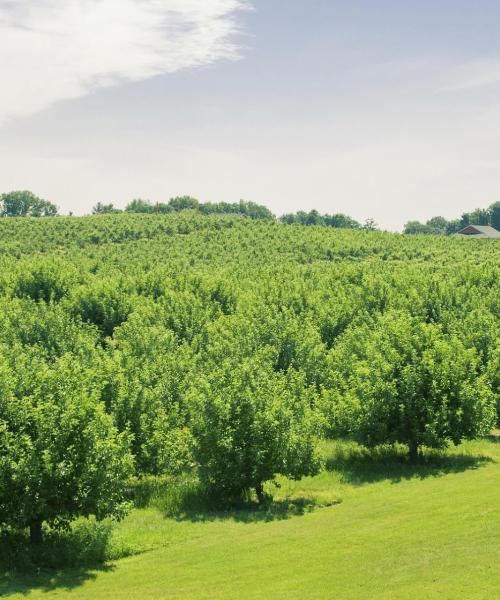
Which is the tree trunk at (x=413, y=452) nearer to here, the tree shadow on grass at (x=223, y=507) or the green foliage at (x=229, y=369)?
the green foliage at (x=229, y=369)

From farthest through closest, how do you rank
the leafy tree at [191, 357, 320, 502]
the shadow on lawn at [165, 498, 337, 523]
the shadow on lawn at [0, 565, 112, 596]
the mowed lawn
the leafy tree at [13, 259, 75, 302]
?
1. the leafy tree at [13, 259, 75, 302]
2. the leafy tree at [191, 357, 320, 502]
3. the shadow on lawn at [165, 498, 337, 523]
4. the shadow on lawn at [0, 565, 112, 596]
5. the mowed lawn

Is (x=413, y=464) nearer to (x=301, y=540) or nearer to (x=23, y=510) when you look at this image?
(x=301, y=540)

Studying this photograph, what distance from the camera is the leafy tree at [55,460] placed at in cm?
2573

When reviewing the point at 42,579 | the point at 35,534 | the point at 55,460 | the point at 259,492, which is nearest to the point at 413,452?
the point at 259,492

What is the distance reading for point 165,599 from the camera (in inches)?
858

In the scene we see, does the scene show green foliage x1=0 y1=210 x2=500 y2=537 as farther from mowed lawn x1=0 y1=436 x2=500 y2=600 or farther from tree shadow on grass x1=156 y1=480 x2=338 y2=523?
mowed lawn x1=0 y1=436 x2=500 y2=600

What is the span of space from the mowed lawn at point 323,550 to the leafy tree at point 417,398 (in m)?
3.23

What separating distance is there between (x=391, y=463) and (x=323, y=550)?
1692 centimetres

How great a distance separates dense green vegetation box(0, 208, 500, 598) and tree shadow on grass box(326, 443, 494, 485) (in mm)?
270

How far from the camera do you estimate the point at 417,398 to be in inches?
1565

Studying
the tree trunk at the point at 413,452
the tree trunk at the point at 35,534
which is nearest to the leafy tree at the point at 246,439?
the tree trunk at the point at 413,452

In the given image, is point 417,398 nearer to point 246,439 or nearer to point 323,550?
point 246,439

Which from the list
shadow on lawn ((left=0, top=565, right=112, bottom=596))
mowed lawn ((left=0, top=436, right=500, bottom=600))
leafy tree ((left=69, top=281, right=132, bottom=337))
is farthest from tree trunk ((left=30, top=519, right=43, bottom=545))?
leafy tree ((left=69, top=281, right=132, bottom=337))

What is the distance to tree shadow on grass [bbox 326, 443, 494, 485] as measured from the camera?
38156 mm
